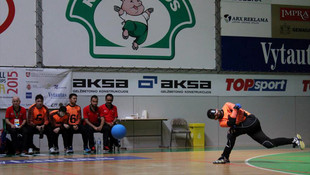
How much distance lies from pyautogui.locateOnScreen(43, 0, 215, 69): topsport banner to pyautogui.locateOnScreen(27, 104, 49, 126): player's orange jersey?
9.01 feet

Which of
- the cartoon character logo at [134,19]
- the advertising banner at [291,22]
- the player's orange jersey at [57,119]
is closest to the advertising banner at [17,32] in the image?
the player's orange jersey at [57,119]

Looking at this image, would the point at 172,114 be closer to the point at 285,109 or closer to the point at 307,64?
the point at 285,109

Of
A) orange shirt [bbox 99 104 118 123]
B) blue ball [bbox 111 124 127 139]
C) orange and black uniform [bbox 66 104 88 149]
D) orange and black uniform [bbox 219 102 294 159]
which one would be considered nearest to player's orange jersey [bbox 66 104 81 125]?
orange and black uniform [bbox 66 104 88 149]

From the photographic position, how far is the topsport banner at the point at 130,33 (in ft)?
60.8

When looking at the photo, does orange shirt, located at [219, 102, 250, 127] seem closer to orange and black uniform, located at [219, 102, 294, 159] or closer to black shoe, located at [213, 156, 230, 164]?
orange and black uniform, located at [219, 102, 294, 159]

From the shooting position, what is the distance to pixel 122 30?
19.3 meters

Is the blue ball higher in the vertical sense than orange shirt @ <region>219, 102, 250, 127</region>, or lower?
lower

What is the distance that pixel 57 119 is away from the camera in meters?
16.3

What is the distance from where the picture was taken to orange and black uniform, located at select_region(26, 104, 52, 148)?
15.8m

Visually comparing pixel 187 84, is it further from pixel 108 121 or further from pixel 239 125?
pixel 239 125

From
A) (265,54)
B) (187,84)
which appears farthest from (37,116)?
(265,54)

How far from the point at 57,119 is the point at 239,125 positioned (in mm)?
6758

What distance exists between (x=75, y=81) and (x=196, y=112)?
16.5 feet

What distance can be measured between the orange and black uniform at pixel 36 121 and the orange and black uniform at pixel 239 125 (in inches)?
255
